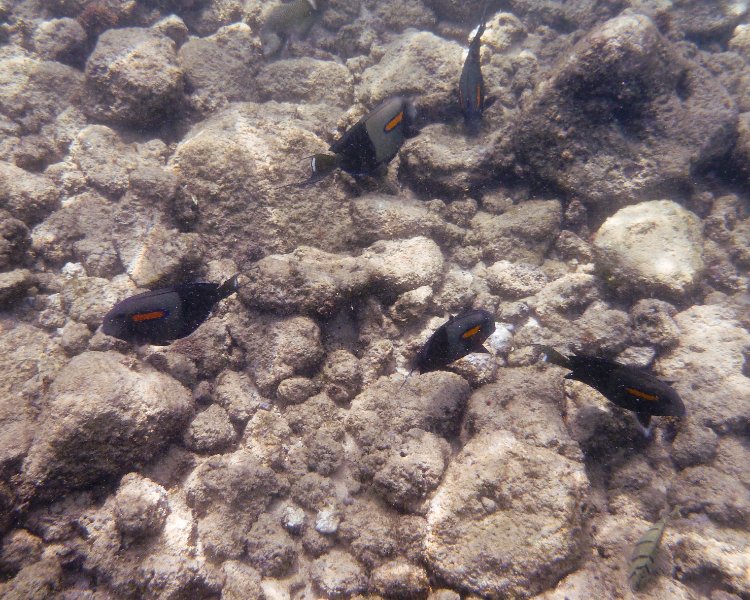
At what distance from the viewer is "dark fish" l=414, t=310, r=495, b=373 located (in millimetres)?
2820

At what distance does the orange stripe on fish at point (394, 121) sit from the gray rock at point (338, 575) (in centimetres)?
356

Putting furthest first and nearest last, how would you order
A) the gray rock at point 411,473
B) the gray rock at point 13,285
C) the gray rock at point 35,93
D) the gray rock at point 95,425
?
1. the gray rock at point 35,93
2. the gray rock at point 13,285
3. the gray rock at point 411,473
4. the gray rock at point 95,425

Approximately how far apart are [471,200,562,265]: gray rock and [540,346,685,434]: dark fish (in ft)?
7.29

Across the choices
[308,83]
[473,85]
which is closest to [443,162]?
[473,85]

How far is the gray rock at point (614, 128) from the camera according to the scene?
471cm

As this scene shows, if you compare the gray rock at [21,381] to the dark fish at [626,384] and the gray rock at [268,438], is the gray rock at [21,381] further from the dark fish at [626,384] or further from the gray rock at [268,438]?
the dark fish at [626,384]

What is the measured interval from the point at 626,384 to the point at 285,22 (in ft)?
24.6

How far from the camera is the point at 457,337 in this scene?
2846 millimetres

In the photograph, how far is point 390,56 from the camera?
6.16 meters

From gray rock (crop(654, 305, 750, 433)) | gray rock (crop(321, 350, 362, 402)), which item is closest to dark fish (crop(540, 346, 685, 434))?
gray rock (crop(654, 305, 750, 433))

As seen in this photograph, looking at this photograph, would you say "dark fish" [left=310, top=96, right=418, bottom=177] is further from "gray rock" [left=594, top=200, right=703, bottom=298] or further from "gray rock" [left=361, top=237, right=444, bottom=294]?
"gray rock" [left=594, top=200, right=703, bottom=298]

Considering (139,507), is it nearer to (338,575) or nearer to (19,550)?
(19,550)

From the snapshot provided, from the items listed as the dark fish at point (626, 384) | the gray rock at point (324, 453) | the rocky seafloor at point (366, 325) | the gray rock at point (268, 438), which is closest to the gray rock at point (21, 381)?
the rocky seafloor at point (366, 325)

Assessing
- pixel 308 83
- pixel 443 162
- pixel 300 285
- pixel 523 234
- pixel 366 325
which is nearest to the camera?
pixel 300 285
